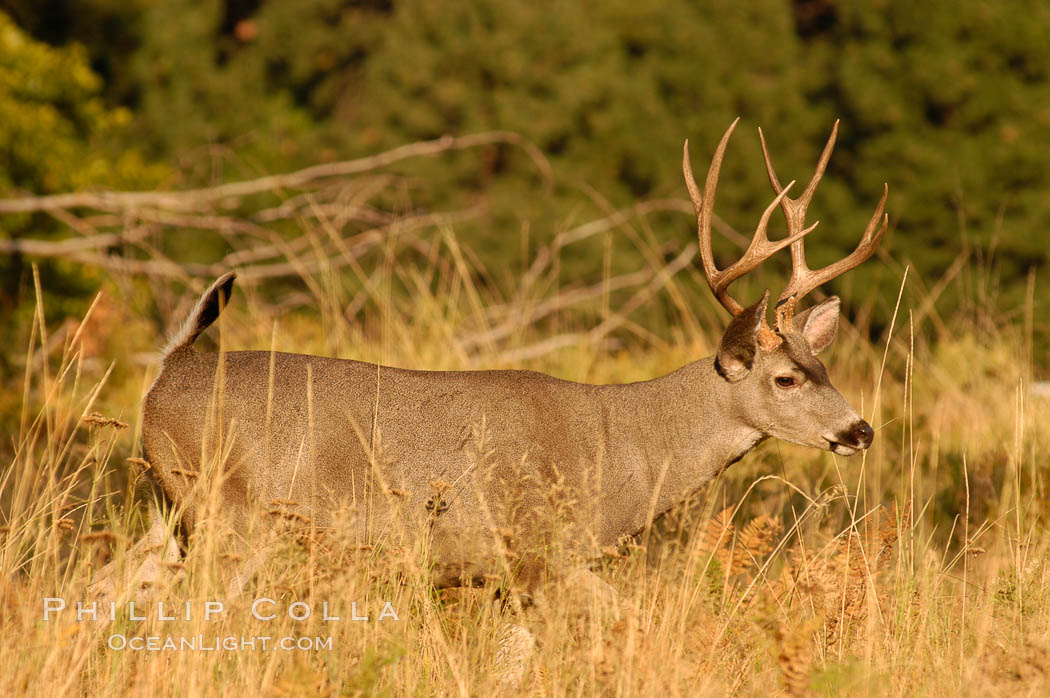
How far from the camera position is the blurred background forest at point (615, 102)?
2019cm

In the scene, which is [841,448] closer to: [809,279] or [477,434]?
[809,279]

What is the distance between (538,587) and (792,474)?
241 centimetres

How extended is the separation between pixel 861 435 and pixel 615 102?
20504 mm

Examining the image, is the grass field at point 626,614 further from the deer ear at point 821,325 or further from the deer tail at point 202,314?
the deer ear at point 821,325

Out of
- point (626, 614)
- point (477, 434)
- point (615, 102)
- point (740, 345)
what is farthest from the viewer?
point (615, 102)

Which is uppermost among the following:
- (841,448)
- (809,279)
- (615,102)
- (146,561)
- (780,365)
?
(615,102)

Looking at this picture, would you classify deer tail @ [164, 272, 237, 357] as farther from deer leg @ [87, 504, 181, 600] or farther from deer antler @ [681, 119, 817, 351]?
deer antler @ [681, 119, 817, 351]

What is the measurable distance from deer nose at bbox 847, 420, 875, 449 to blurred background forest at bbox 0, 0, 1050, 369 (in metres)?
14.1

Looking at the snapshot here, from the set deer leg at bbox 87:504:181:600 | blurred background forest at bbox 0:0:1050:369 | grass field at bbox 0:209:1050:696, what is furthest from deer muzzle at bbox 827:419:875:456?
blurred background forest at bbox 0:0:1050:369

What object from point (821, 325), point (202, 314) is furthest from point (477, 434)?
point (821, 325)

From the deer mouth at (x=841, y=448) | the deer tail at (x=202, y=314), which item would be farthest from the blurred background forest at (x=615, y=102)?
the deer tail at (x=202, y=314)

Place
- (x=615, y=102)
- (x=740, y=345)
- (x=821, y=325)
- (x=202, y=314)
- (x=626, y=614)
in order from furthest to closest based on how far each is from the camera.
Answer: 1. (x=615, y=102)
2. (x=821, y=325)
3. (x=740, y=345)
4. (x=202, y=314)
5. (x=626, y=614)

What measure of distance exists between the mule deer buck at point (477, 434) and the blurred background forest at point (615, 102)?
14.1 m

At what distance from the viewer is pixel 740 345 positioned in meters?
5.04
